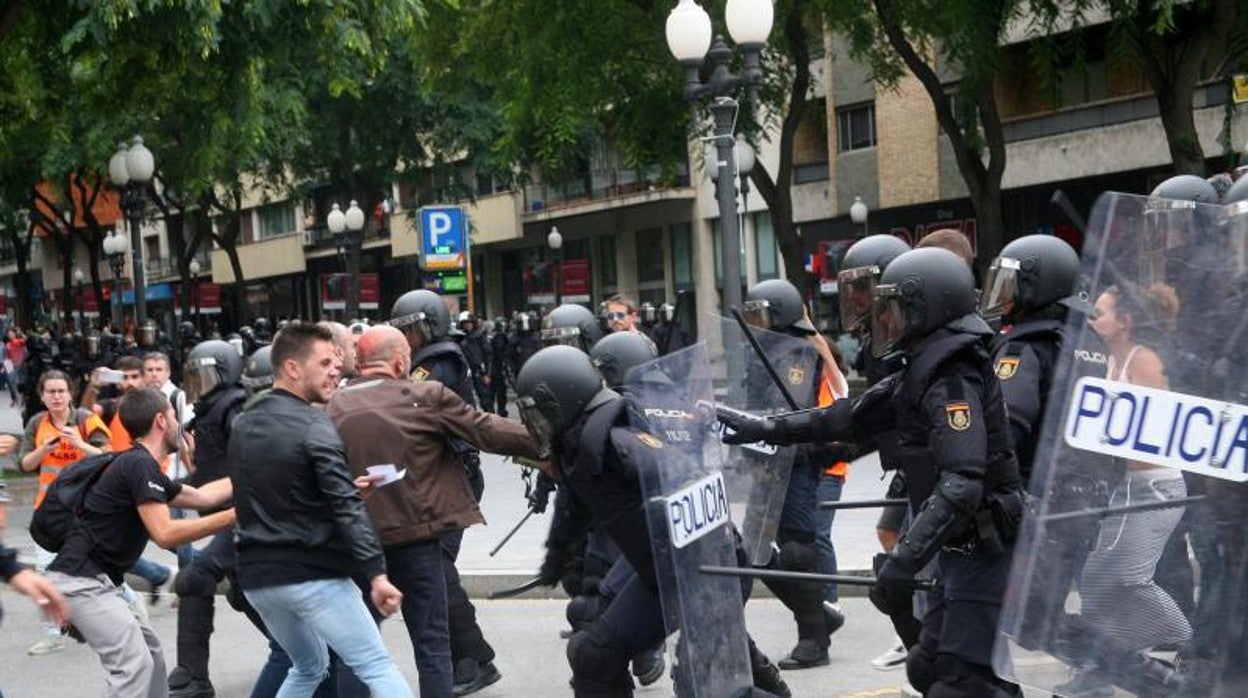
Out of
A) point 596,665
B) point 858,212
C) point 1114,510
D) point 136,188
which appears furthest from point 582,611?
point 858,212

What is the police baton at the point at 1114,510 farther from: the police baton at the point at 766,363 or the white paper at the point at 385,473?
the white paper at the point at 385,473

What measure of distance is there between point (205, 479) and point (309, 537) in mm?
2916

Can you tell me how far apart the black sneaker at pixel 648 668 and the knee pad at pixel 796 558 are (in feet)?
2.59

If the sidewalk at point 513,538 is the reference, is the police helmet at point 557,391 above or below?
above

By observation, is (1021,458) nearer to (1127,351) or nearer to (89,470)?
(1127,351)

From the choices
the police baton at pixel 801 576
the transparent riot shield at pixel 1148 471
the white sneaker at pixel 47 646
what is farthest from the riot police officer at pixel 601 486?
the white sneaker at pixel 47 646

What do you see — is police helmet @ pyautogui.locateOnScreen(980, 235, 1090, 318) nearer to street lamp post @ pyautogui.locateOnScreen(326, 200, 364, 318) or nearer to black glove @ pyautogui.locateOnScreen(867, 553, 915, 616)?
black glove @ pyautogui.locateOnScreen(867, 553, 915, 616)

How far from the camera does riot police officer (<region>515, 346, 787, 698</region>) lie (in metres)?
5.98

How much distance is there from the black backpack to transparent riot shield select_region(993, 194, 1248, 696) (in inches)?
160

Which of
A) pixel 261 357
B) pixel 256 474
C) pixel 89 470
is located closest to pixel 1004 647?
pixel 256 474

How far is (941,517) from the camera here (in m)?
4.95

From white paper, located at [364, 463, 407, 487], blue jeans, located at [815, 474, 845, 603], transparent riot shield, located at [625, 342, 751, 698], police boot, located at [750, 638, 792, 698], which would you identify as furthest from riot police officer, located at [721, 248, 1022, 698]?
blue jeans, located at [815, 474, 845, 603]

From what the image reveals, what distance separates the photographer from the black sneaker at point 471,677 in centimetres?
829

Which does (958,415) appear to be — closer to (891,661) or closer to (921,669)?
(921,669)
